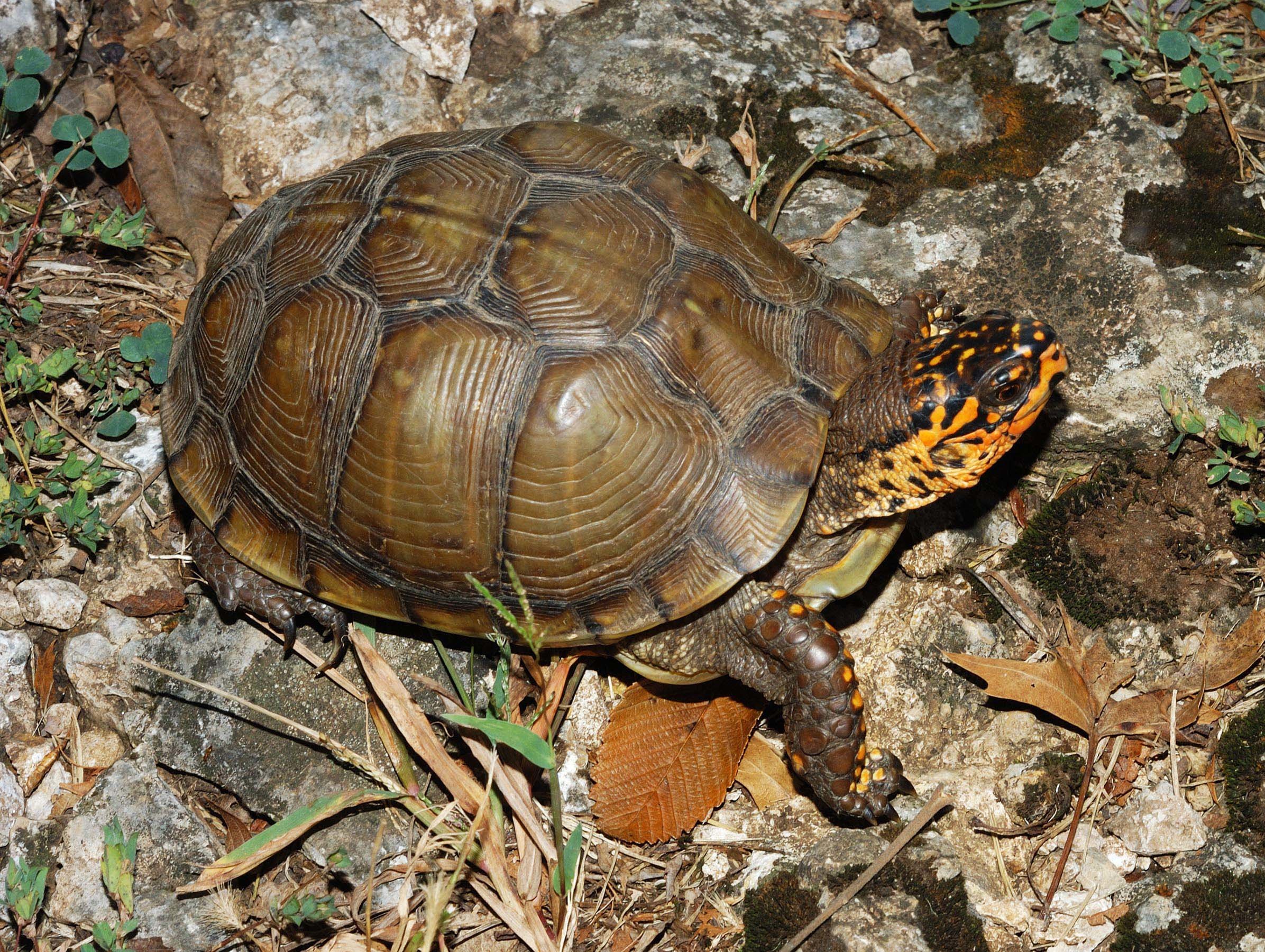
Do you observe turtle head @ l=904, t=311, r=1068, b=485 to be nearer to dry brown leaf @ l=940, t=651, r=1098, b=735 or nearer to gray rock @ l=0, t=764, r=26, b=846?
dry brown leaf @ l=940, t=651, r=1098, b=735

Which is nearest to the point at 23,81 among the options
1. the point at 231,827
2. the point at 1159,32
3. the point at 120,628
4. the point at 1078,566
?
the point at 120,628

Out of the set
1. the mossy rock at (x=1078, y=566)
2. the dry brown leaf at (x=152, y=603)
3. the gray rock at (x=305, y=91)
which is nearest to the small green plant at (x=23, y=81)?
the gray rock at (x=305, y=91)

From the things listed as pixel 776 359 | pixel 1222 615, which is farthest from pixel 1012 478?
pixel 776 359

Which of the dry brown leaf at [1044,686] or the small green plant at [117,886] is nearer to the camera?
the small green plant at [117,886]

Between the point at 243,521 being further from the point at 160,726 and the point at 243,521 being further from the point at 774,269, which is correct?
the point at 774,269

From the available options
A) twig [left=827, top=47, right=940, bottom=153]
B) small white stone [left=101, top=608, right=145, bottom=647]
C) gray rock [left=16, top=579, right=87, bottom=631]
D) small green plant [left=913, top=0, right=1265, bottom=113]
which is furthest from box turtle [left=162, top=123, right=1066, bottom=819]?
small green plant [left=913, top=0, right=1265, bottom=113]

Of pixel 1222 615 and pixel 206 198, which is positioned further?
pixel 206 198

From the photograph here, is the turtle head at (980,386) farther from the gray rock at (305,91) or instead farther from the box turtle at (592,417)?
the gray rock at (305,91)

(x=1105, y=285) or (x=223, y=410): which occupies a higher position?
(x=1105, y=285)
